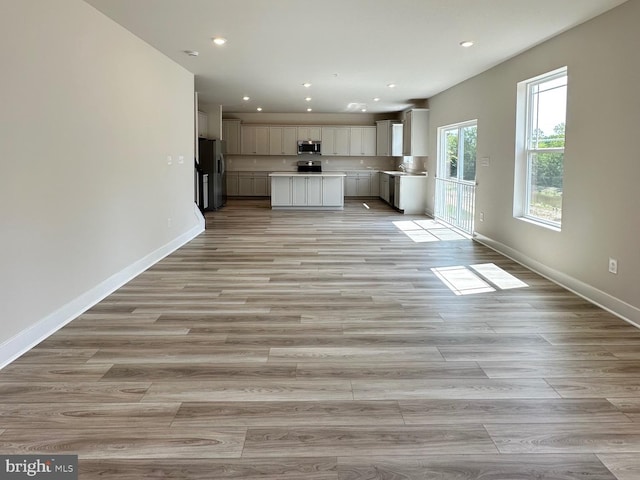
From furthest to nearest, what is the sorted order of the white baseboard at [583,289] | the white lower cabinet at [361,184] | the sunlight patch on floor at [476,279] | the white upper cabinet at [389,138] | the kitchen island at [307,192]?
the white lower cabinet at [361,184], the white upper cabinet at [389,138], the kitchen island at [307,192], the sunlight patch on floor at [476,279], the white baseboard at [583,289]

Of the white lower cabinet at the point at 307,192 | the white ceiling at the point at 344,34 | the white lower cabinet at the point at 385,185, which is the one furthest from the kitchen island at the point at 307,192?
the white ceiling at the point at 344,34

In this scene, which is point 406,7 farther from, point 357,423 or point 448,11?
point 357,423

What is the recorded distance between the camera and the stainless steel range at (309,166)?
14930mm

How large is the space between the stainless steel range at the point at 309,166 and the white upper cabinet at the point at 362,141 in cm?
101

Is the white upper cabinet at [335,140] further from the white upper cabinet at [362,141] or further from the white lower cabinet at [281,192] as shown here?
the white lower cabinet at [281,192]

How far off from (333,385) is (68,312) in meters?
2.23

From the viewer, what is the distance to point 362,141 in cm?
1477

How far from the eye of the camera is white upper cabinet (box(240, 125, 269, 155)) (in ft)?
47.9

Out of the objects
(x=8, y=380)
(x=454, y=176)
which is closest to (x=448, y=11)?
(x=8, y=380)

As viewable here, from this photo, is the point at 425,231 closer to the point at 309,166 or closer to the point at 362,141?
the point at 362,141

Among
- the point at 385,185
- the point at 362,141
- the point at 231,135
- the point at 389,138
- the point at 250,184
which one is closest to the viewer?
the point at 385,185

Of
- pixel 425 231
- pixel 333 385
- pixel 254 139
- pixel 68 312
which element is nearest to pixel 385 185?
pixel 254 139

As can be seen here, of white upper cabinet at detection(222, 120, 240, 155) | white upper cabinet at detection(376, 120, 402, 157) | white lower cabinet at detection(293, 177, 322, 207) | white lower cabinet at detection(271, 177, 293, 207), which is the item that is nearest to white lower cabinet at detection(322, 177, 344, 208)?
white lower cabinet at detection(293, 177, 322, 207)

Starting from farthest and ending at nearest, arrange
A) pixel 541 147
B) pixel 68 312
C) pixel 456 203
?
pixel 456 203
pixel 541 147
pixel 68 312
